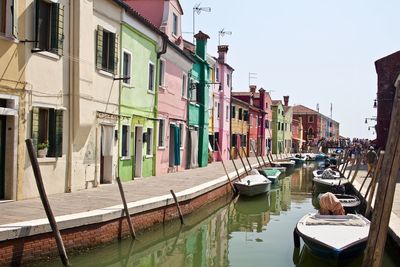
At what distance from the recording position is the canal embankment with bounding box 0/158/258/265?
750 centimetres

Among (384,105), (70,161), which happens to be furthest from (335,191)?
(384,105)

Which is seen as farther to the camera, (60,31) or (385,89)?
(385,89)

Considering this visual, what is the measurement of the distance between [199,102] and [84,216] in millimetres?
19541

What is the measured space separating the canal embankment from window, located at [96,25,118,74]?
3792mm

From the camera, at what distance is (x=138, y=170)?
17875 mm

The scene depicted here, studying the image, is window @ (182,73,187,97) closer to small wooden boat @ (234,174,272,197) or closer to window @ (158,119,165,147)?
window @ (158,119,165,147)

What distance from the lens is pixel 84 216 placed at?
345 inches

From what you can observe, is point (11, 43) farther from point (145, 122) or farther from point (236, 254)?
point (145, 122)

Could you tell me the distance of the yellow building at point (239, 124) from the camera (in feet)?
130

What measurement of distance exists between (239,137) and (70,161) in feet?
98.0

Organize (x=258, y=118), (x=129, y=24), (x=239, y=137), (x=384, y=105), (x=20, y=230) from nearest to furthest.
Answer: (x=20, y=230), (x=129, y=24), (x=384, y=105), (x=239, y=137), (x=258, y=118)

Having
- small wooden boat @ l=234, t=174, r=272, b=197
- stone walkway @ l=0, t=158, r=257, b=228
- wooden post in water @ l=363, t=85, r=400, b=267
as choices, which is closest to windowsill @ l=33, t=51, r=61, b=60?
stone walkway @ l=0, t=158, r=257, b=228

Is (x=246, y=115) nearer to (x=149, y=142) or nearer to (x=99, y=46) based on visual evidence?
(x=149, y=142)

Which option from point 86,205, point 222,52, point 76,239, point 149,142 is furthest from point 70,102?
point 222,52
